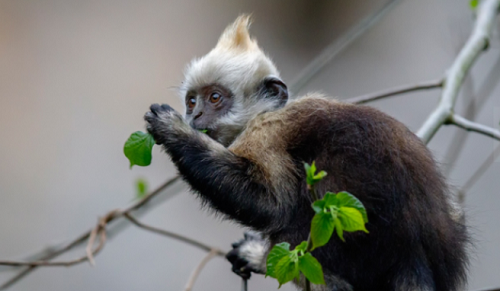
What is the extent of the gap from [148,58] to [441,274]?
802 centimetres

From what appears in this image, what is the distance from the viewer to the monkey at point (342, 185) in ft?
11.2

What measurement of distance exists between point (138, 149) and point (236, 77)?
1170 mm

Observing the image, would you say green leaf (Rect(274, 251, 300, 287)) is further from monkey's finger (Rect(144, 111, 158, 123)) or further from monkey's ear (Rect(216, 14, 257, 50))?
monkey's ear (Rect(216, 14, 257, 50))

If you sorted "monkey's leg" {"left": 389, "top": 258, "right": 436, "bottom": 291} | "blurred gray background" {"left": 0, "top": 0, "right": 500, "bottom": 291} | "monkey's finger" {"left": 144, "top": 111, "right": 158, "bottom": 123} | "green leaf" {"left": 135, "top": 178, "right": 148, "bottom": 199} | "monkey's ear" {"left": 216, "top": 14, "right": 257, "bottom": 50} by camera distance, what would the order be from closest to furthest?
"monkey's leg" {"left": 389, "top": 258, "right": 436, "bottom": 291}
"monkey's finger" {"left": 144, "top": 111, "right": 158, "bottom": 123}
"monkey's ear" {"left": 216, "top": 14, "right": 257, "bottom": 50}
"green leaf" {"left": 135, "top": 178, "right": 148, "bottom": 199}
"blurred gray background" {"left": 0, "top": 0, "right": 500, "bottom": 291}

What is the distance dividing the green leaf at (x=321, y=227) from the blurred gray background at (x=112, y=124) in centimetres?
733

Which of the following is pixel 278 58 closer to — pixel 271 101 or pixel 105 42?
pixel 105 42

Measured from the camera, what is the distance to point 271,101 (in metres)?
4.40

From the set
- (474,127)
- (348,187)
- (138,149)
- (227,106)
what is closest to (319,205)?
(348,187)

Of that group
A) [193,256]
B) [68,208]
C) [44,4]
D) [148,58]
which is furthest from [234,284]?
[44,4]

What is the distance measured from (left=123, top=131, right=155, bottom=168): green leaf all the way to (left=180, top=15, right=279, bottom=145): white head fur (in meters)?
0.77

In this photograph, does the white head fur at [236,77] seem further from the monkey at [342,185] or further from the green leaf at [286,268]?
the green leaf at [286,268]

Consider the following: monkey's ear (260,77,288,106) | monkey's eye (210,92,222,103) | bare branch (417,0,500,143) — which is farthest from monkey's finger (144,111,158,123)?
bare branch (417,0,500,143)

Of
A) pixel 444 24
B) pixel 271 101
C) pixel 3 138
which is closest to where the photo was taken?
pixel 271 101

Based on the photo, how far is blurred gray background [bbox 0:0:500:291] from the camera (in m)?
9.82
